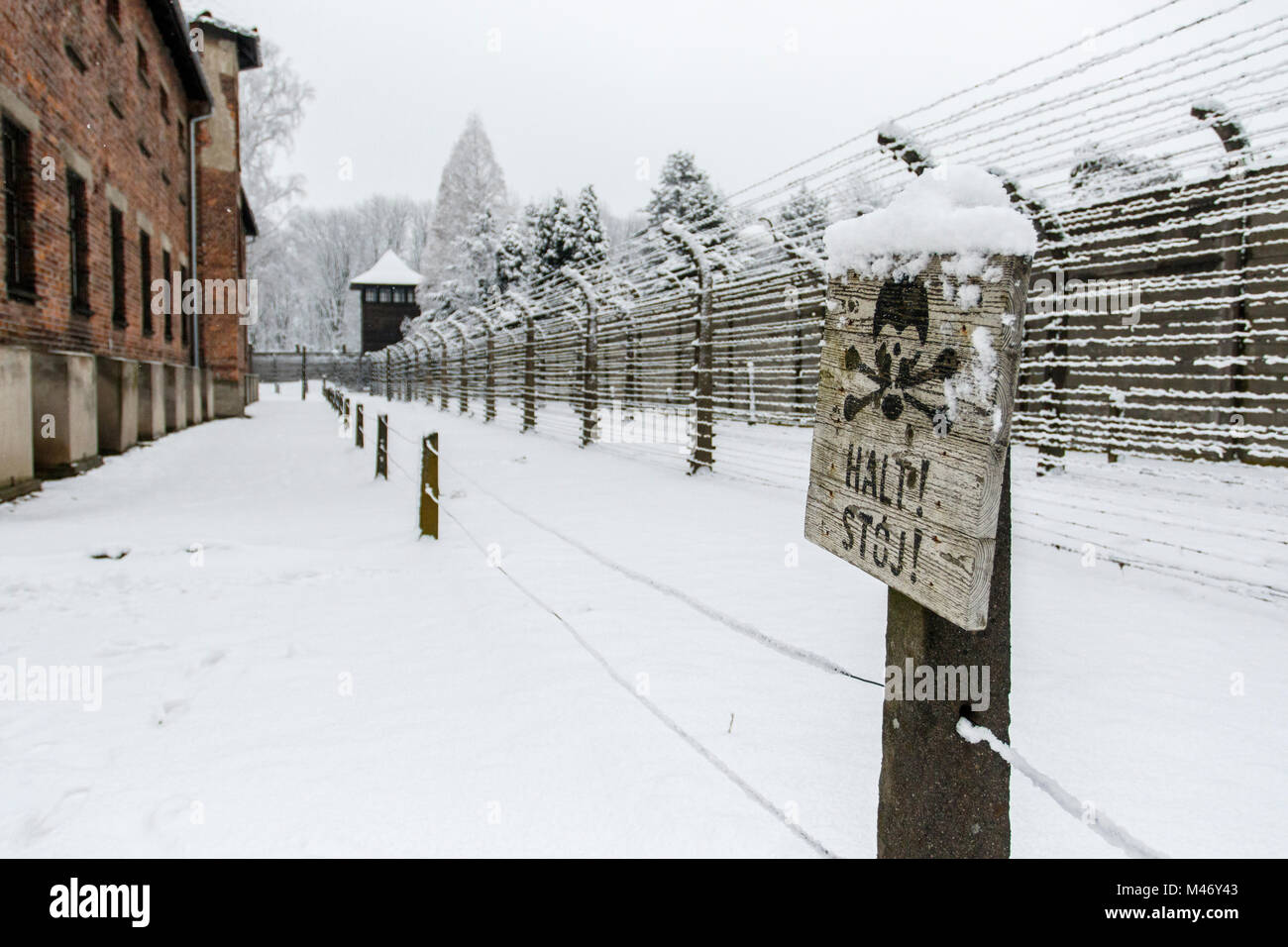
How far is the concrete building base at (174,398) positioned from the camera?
1351 cm

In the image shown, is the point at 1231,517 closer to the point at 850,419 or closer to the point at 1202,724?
the point at 1202,724

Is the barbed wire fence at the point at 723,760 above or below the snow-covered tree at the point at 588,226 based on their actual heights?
below

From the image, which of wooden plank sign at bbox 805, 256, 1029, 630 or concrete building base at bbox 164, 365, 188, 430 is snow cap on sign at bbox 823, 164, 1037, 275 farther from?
concrete building base at bbox 164, 365, 188, 430

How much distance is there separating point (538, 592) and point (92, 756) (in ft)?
7.37

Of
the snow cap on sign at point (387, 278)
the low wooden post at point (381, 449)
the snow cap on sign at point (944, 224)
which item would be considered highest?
the snow cap on sign at point (387, 278)

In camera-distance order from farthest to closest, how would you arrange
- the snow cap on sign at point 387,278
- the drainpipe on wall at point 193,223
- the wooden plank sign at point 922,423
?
the snow cap on sign at point 387,278 < the drainpipe on wall at point 193,223 < the wooden plank sign at point 922,423

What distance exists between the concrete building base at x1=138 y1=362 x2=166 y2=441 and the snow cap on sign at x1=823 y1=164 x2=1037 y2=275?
481 inches

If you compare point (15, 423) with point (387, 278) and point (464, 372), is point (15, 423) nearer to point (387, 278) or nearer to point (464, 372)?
point (464, 372)

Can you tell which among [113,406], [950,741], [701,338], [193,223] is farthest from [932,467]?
[193,223]

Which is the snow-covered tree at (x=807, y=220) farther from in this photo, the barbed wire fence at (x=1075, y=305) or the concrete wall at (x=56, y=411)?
the concrete wall at (x=56, y=411)

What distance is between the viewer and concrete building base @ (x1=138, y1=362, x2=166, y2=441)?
1120 cm

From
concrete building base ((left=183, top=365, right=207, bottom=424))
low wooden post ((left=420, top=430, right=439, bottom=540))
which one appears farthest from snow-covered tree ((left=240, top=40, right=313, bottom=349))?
low wooden post ((left=420, top=430, right=439, bottom=540))

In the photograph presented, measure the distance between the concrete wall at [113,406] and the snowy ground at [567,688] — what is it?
3425 millimetres

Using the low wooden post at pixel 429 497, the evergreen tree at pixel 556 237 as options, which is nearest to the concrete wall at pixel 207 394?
the low wooden post at pixel 429 497
